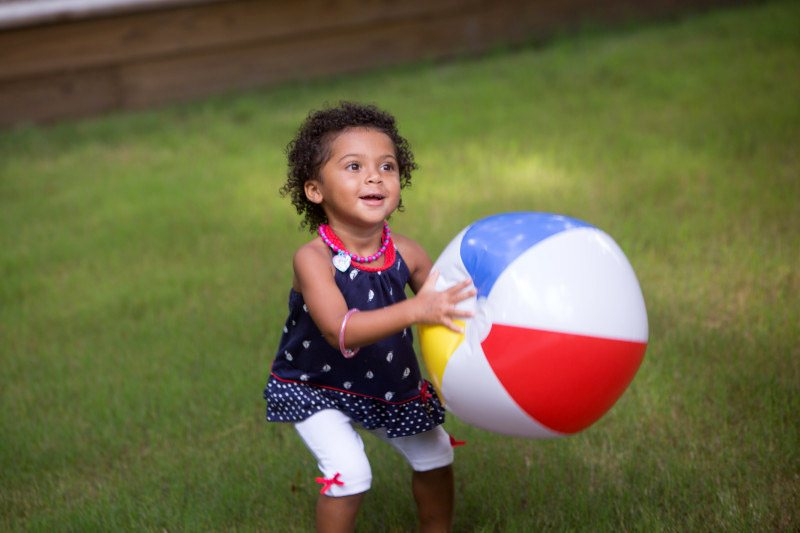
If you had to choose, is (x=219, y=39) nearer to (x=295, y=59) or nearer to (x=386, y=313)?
(x=295, y=59)

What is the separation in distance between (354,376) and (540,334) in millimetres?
623

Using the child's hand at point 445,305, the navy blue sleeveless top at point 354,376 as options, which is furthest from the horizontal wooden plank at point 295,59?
the child's hand at point 445,305

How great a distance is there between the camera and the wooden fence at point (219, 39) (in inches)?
290

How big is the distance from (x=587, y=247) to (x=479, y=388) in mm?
437

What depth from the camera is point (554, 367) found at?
1976mm

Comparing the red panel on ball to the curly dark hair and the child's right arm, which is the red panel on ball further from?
the curly dark hair

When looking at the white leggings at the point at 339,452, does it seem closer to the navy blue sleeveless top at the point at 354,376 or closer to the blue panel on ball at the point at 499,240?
the navy blue sleeveless top at the point at 354,376

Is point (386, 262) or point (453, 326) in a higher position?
point (386, 262)

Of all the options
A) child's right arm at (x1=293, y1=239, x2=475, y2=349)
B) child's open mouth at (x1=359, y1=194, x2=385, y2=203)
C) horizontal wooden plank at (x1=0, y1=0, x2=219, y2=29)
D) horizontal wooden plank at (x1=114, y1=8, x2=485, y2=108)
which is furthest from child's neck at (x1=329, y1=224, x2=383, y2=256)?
horizontal wooden plank at (x1=114, y1=8, x2=485, y2=108)

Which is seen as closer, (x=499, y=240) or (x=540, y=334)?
(x=540, y=334)

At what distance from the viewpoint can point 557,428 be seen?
207 centimetres

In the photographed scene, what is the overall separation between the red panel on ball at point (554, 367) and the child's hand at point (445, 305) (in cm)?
10

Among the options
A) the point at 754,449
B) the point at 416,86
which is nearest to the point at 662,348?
the point at 754,449

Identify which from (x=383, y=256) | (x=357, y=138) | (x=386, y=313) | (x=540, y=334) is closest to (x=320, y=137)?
(x=357, y=138)
